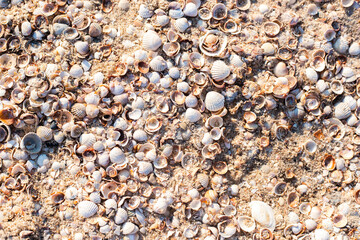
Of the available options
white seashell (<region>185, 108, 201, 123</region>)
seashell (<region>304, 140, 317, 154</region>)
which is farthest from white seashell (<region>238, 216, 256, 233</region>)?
white seashell (<region>185, 108, 201, 123</region>)

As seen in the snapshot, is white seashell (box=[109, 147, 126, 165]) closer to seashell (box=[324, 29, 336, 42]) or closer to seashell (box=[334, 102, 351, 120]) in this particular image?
seashell (box=[334, 102, 351, 120])

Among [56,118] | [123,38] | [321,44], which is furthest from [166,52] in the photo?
[321,44]

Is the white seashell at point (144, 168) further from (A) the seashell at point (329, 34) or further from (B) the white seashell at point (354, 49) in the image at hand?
(B) the white seashell at point (354, 49)

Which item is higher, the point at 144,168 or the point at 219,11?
the point at 219,11

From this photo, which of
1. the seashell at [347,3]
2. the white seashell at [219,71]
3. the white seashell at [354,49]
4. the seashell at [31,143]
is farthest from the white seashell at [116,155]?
the seashell at [347,3]

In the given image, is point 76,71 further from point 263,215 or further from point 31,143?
point 263,215

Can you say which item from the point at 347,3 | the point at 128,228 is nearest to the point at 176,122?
the point at 128,228

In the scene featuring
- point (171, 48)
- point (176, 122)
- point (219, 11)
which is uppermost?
point (219, 11)
